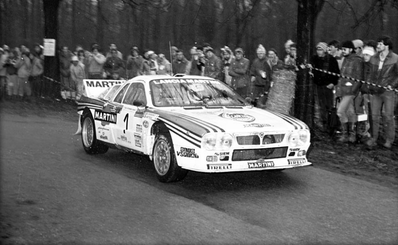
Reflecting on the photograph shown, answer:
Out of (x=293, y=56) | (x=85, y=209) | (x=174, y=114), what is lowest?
(x=85, y=209)

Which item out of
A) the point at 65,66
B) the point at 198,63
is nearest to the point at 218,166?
the point at 198,63

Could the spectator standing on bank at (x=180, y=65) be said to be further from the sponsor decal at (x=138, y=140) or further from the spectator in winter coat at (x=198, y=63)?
the sponsor decal at (x=138, y=140)

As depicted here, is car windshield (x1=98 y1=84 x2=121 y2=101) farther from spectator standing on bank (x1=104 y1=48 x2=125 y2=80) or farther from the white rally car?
spectator standing on bank (x1=104 y1=48 x2=125 y2=80)

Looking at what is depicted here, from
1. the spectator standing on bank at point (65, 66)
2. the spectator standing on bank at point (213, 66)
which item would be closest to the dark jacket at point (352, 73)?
the spectator standing on bank at point (213, 66)

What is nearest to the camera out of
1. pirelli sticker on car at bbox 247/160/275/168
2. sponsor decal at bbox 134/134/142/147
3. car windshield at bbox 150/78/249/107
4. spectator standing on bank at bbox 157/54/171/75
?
pirelli sticker on car at bbox 247/160/275/168

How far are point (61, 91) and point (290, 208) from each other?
14.9m

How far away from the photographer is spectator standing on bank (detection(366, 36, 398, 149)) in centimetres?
1061

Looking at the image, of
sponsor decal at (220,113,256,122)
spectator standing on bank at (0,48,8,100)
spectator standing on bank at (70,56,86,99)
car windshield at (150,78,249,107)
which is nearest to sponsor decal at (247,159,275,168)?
sponsor decal at (220,113,256,122)

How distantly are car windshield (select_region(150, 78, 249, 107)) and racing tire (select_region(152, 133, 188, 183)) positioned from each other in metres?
0.75

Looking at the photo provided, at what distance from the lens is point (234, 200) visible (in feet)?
22.6

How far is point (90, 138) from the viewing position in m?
10.1

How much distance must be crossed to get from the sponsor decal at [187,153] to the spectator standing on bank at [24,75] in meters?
13.7

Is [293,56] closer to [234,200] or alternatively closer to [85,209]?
[234,200]

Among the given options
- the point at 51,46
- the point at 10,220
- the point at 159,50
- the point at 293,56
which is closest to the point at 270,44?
the point at 159,50
